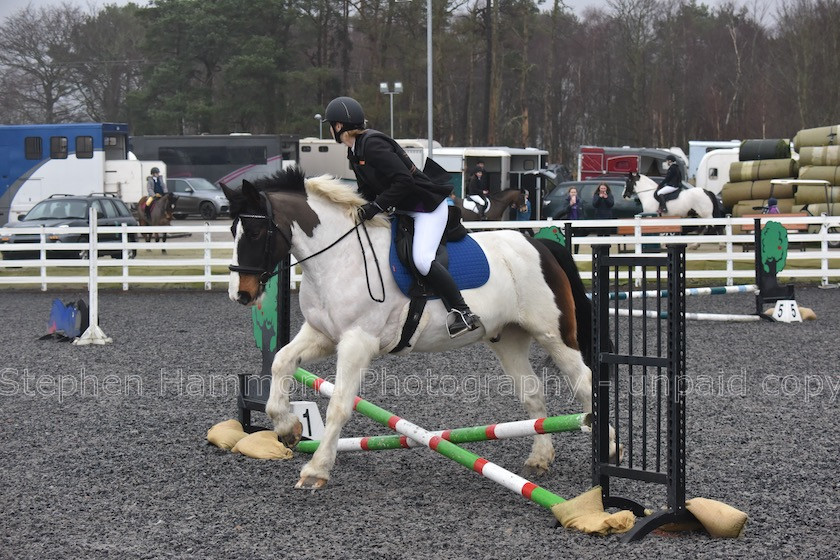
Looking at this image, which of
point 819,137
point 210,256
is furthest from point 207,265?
point 819,137

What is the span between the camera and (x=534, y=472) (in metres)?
5.52

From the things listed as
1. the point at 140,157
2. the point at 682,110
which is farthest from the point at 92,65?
the point at 682,110

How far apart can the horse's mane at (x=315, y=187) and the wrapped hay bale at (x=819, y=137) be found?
2097cm

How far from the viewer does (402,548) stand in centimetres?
420

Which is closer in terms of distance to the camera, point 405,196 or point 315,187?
point 405,196

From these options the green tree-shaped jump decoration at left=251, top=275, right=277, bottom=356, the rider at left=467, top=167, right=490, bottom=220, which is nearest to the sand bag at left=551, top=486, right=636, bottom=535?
the green tree-shaped jump decoration at left=251, top=275, right=277, bottom=356

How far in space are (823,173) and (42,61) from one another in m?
39.8

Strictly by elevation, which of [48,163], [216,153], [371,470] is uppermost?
[216,153]

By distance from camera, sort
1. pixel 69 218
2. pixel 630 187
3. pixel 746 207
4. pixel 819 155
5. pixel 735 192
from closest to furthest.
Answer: pixel 69 218 < pixel 819 155 < pixel 630 187 < pixel 746 207 < pixel 735 192

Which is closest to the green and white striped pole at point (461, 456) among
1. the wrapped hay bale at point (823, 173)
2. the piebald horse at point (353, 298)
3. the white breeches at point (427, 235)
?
the piebald horse at point (353, 298)

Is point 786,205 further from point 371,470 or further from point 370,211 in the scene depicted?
point 370,211

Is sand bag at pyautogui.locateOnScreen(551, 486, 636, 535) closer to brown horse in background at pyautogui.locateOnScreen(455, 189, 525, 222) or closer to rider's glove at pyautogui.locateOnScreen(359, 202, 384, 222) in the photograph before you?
rider's glove at pyautogui.locateOnScreen(359, 202, 384, 222)

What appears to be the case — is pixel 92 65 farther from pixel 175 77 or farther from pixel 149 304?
pixel 149 304

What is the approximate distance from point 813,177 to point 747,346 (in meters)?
14.6
